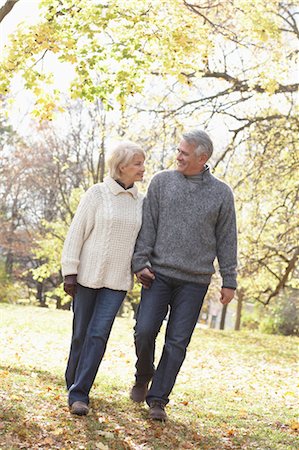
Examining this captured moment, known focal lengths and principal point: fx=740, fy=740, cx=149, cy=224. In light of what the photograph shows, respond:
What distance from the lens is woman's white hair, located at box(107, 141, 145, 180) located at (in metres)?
5.14

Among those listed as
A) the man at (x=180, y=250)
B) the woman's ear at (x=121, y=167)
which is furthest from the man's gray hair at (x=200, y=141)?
the woman's ear at (x=121, y=167)

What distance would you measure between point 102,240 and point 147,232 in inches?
12.5

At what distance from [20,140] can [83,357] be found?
968 inches

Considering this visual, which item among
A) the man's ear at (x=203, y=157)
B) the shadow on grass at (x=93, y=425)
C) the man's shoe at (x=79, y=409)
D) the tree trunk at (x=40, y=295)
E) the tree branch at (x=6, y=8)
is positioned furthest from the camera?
the tree trunk at (x=40, y=295)

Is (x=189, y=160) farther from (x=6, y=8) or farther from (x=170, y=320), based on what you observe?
(x=6, y=8)

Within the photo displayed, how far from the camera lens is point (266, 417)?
621 cm

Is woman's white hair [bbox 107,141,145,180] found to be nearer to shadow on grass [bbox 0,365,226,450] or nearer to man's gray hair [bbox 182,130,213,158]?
man's gray hair [bbox 182,130,213,158]

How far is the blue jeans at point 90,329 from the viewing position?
5.08m

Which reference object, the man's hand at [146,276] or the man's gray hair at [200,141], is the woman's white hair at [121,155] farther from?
the man's hand at [146,276]

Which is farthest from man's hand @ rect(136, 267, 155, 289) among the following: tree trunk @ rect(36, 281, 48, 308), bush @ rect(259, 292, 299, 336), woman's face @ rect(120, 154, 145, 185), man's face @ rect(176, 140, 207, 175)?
tree trunk @ rect(36, 281, 48, 308)

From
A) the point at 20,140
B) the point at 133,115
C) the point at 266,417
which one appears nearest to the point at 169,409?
the point at 266,417

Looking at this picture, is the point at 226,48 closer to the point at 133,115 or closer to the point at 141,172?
the point at 133,115

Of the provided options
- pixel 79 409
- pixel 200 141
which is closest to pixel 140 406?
pixel 79 409

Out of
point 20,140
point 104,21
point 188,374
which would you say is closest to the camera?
point 104,21
